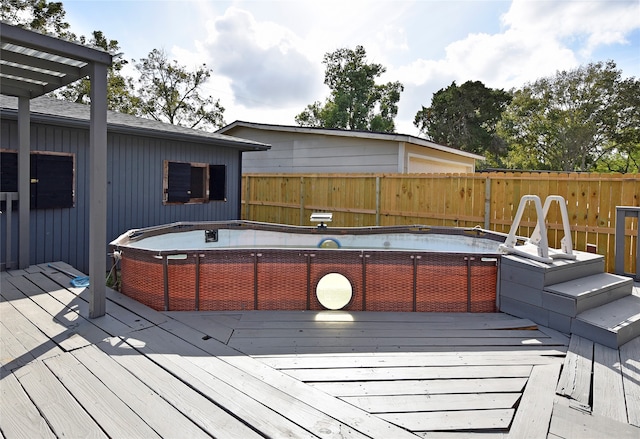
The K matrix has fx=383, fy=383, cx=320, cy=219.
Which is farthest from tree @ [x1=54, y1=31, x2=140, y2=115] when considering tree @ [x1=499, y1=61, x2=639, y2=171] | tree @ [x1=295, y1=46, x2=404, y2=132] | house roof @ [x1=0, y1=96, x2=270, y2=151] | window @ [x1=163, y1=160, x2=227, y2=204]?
tree @ [x1=499, y1=61, x2=639, y2=171]

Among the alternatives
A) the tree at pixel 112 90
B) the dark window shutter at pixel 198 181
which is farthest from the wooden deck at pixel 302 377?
the tree at pixel 112 90

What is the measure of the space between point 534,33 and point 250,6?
6647 mm

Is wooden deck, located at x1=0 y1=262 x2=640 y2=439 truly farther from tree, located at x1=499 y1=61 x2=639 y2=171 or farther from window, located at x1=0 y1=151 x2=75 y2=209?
tree, located at x1=499 y1=61 x2=639 y2=171

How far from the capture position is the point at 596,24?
999cm

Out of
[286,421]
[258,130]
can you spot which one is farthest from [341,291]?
[258,130]

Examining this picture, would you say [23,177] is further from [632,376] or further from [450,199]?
[450,199]

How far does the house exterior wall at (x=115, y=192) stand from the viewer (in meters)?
5.47

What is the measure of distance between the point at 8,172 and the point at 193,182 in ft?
10.8

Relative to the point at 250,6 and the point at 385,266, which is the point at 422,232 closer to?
the point at 385,266

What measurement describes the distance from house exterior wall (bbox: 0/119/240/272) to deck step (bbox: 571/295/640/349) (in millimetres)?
6373

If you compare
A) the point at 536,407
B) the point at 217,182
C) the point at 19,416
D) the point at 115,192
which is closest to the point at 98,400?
the point at 19,416

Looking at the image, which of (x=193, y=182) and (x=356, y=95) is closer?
(x=193, y=182)

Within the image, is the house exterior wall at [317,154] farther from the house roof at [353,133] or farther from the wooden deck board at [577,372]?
the wooden deck board at [577,372]

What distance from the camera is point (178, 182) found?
7.39m
